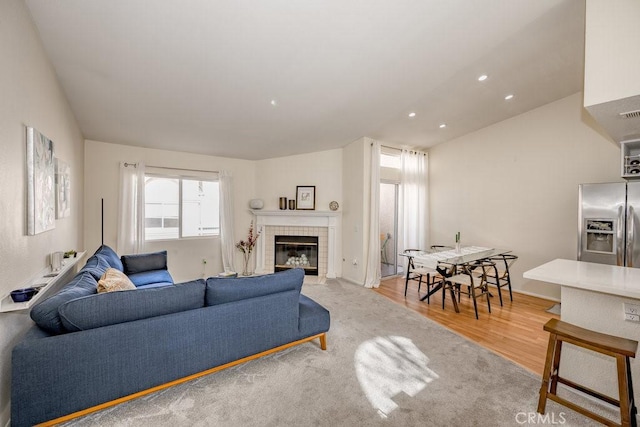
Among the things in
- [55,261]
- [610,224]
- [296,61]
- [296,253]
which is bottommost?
[296,253]

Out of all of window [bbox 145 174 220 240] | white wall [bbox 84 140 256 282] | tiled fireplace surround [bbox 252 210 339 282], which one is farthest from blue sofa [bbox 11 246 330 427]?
tiled fireplace surround [bbox 252 210 339 282]

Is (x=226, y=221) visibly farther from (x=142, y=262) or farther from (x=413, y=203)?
(x=413, y=203)

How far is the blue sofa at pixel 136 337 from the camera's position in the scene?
1.43 m

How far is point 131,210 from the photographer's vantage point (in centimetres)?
441

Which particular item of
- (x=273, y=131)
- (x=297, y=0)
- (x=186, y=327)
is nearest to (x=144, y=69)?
(x=297, y=0)

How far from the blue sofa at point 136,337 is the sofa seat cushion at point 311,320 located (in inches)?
0.8

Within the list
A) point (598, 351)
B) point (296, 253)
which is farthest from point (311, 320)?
point (296, 253)

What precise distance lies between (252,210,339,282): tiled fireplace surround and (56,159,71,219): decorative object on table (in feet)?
10.1

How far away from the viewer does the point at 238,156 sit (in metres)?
5.47

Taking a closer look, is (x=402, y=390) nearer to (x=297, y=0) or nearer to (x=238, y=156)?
(x=297, y=0)

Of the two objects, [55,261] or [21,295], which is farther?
[55,261]

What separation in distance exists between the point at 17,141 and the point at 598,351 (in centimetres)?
391

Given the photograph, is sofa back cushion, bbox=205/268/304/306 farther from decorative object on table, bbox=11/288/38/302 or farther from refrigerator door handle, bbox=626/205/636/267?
refrigerator door handle, bbox=626/205/636/267

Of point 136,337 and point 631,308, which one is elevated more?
point 631,308
